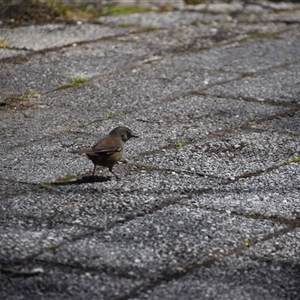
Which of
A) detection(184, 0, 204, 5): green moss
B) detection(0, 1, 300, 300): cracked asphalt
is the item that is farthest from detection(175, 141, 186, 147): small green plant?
detection(184, 0, 204, 5): green moss

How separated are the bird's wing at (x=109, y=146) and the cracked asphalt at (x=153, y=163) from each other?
185 millimetres

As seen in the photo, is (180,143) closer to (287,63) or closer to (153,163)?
(153,163)

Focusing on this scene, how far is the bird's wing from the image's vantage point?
5.00m

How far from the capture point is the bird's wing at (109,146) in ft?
16.4

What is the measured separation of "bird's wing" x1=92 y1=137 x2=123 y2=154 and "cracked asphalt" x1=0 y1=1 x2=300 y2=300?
0.61 ft

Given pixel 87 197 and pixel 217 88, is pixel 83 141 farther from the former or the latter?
pixel 217 88

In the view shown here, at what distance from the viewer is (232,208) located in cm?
467

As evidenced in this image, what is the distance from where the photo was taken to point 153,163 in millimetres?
5422

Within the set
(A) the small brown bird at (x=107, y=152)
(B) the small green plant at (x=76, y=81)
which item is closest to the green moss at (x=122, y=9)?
(B) the small green plant at (x=76, y=81)

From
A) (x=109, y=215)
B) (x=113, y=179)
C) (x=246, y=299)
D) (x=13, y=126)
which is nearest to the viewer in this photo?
(x=246, y=299)

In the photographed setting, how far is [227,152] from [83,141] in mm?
949

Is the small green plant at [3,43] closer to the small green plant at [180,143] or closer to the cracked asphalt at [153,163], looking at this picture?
the cracked asphalt at [153,163]

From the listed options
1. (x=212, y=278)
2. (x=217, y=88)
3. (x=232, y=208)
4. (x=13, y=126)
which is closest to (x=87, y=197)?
(x=232, y=208)

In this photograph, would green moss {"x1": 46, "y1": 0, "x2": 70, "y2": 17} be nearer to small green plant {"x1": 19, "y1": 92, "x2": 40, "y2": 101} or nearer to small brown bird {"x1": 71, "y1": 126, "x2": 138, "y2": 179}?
small green plant {"x1": 19, "y1": 92, "x2": 40, "y2": 101}
